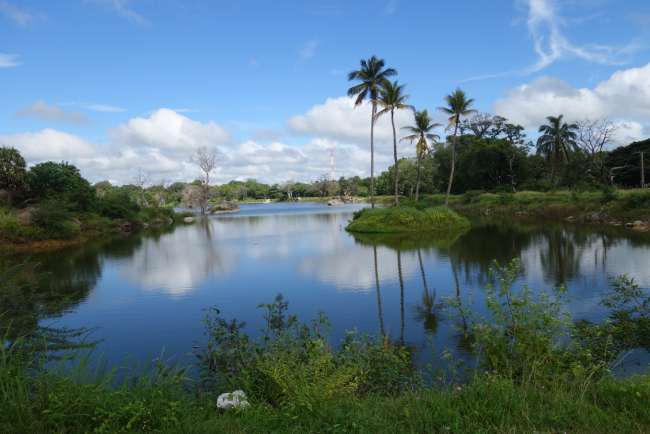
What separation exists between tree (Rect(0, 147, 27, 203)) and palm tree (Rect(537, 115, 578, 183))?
2337 inches

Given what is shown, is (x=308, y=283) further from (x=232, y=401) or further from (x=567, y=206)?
(x=567, y=206)

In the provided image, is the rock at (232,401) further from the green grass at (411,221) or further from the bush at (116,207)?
the bush at (116,207)

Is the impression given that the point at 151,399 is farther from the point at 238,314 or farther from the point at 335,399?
the point at 238,314

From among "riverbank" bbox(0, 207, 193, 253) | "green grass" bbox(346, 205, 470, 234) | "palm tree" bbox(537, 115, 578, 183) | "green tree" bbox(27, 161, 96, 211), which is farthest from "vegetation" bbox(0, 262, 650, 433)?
"palm tree" bbox(537, 115, 578, 183)

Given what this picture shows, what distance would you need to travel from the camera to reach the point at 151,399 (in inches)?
175

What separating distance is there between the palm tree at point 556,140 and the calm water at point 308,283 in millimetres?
31215

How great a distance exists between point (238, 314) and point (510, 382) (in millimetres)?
8595

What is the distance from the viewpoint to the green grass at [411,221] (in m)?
33.2

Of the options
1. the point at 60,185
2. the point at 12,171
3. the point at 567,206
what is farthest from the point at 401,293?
the point at 60,185

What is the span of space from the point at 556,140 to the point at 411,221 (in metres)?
34.8

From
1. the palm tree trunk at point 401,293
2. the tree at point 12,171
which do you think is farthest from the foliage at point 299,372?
the tree at point 12,171

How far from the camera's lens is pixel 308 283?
15.7 meters


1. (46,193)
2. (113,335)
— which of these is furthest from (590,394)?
(46,193)

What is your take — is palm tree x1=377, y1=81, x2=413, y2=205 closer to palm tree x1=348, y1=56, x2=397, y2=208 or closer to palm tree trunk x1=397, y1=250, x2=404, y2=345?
palm tree x1=348, y1=56, x2=397, y2=208
